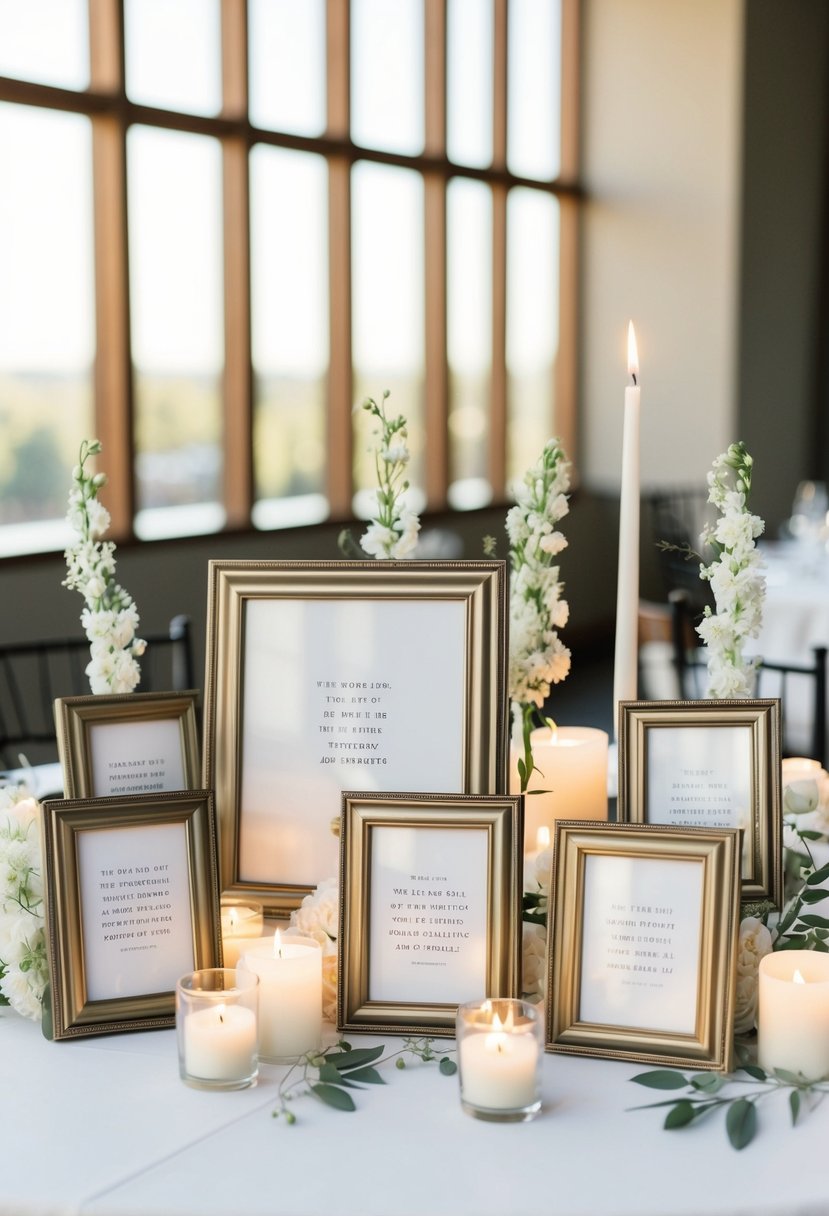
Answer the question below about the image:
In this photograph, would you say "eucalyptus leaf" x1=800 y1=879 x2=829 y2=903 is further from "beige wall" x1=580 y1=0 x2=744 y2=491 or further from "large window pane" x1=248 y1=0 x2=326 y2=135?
"beige wall" x1=580 y1=0 x2=744 y2=491

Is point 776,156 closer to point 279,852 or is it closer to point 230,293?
point 230,293

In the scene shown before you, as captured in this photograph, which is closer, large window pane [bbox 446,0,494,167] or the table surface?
the table surface

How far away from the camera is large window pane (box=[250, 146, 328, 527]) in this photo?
5766mm

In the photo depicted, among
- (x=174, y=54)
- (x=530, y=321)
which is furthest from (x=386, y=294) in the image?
(x=174, y=54)

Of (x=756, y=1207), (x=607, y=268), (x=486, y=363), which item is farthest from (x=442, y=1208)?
(x=607, y=268)

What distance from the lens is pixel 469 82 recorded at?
6984 mm

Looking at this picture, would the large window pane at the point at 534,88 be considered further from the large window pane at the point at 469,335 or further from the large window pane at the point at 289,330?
the large window pane at the point at 289,330

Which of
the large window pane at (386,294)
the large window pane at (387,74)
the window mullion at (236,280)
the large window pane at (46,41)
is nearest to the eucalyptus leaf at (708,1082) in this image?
the large window pane at (46,41)

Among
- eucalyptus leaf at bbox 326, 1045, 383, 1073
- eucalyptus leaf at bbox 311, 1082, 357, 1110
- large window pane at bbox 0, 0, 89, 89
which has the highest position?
large window pane at bbox 0, 0, 89, 89

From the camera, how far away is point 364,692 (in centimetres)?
131

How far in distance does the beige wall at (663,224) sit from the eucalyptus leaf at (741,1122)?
667 cm

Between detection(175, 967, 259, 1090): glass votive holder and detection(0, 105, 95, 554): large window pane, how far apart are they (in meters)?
3.88

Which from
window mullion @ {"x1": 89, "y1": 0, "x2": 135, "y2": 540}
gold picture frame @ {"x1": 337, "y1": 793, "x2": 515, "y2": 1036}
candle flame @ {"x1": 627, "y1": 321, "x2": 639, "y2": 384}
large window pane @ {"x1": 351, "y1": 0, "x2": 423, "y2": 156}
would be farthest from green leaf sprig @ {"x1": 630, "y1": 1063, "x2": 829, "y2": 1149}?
large window pane @ {"x1": 351, "y1": 0, "x2": 423, "y2": 156}

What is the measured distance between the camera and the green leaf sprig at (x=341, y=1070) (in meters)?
1.02
